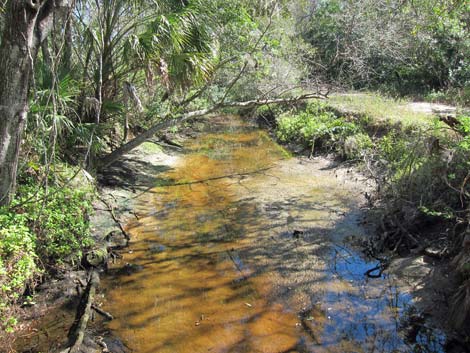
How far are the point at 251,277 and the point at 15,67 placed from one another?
402cm

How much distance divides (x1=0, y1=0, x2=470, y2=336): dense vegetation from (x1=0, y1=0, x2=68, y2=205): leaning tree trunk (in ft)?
0.04

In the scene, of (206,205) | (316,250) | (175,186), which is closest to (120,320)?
(316,250)

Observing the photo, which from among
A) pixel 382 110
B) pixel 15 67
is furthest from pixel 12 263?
pixel 382 110

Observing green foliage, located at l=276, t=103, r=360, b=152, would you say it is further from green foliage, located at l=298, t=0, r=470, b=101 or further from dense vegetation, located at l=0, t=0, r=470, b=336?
green foliage, located at l=298, t=0, r=470, b=101

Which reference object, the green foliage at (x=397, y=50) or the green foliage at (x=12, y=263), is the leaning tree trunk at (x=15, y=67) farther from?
the green foliage at (x=397, y=50)

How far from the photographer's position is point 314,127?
1313 centimetres

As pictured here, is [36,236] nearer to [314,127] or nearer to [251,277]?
[251,277]

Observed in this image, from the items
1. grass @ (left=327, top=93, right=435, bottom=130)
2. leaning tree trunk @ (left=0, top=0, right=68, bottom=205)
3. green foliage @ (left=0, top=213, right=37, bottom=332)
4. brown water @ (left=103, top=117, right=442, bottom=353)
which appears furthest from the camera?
grass @ (left=327, top=93, right=435, bottom=130)

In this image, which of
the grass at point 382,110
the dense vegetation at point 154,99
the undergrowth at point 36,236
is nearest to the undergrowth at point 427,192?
the dense vegetation at point 154,99

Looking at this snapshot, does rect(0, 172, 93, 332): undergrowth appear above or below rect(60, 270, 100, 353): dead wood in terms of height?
above

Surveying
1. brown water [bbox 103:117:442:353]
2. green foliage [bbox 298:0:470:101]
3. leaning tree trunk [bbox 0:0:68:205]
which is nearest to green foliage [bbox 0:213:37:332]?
leaning tree trunk [bbox 0:0:68:205]

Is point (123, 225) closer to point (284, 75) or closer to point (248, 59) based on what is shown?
point (248, 59)

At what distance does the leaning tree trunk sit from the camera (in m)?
4.58

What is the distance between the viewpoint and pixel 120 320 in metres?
5.09
